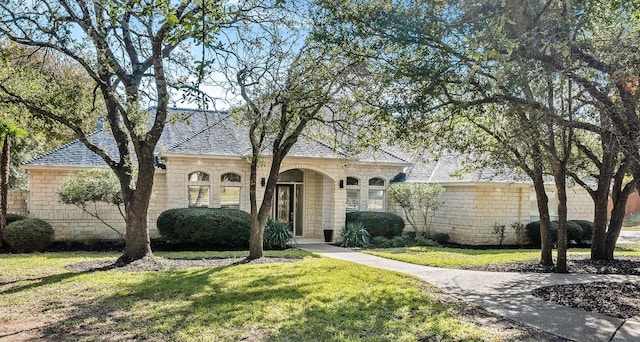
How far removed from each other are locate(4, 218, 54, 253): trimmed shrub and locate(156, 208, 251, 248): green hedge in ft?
11.5

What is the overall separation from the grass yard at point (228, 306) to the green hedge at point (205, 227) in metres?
5.10

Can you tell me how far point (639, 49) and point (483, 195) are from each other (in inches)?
501

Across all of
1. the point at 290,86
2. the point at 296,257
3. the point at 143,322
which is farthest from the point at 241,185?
the point at 143,322

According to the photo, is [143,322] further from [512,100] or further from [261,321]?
[512,100]

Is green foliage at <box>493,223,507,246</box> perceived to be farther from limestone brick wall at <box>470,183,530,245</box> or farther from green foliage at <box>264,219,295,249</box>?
green foliage at <box>264,219,295,249</box>

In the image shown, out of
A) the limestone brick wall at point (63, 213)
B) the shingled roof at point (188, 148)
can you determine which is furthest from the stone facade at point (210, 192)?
the shingled roof at point (188, 148)

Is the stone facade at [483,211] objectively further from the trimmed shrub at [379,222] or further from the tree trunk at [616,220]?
the tree trunk at [616,220]

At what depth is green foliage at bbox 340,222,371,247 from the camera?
1812 cm

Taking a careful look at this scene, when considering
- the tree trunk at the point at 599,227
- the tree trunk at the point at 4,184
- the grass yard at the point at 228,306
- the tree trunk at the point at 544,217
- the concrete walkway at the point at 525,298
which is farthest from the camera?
the tree trunk at the point at 4,184

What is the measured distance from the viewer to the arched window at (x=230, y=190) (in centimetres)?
1859

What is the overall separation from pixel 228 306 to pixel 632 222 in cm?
3646

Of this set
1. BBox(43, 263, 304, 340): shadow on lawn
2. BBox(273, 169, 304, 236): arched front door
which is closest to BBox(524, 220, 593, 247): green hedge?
BBox(273, 169, 304, 236): arched front door

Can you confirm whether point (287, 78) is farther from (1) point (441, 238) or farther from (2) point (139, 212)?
(1) point (441, 238)

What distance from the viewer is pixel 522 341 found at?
6.11 m
